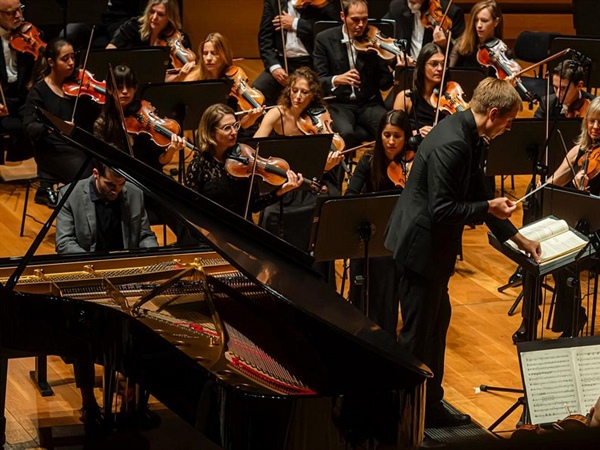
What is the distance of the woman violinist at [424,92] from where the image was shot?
620 centimetres

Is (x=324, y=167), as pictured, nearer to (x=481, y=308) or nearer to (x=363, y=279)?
(x=363, y=279)

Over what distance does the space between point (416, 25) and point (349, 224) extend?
11.8ft

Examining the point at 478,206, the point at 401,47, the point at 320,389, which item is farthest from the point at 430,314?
the point at 401,47

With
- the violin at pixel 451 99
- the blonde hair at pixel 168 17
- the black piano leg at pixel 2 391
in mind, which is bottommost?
the black piano leg at pixel 2 391

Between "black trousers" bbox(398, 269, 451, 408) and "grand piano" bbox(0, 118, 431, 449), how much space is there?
669mm

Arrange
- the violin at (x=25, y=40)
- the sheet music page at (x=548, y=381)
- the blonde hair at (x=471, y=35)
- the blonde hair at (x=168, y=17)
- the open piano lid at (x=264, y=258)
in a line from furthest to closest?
the blonde hair at (x=471, y=35)
the blonde hair at (x=168, y=17)
the violin at (x=25, y=40)
the sheet music page at (x=548, y=381)
the open piano lid at (x=264, y=258)

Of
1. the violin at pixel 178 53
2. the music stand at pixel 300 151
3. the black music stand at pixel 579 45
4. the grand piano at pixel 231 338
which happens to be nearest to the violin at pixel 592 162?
the music stand at pixel 300 151

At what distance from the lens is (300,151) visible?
16.9ft

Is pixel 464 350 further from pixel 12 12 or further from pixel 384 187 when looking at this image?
pixel 12 12

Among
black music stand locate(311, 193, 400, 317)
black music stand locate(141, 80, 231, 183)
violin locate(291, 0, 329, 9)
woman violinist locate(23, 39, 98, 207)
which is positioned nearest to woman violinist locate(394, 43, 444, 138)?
black music stand locate(141, 80, 231, 183)

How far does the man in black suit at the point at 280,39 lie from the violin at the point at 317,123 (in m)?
1.36

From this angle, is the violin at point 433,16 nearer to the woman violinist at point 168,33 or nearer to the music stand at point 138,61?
the woman violinist at point 168,33

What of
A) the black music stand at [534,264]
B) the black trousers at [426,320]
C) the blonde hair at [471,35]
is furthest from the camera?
the blonde hair at [471,35]

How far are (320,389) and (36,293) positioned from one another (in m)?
1.22
